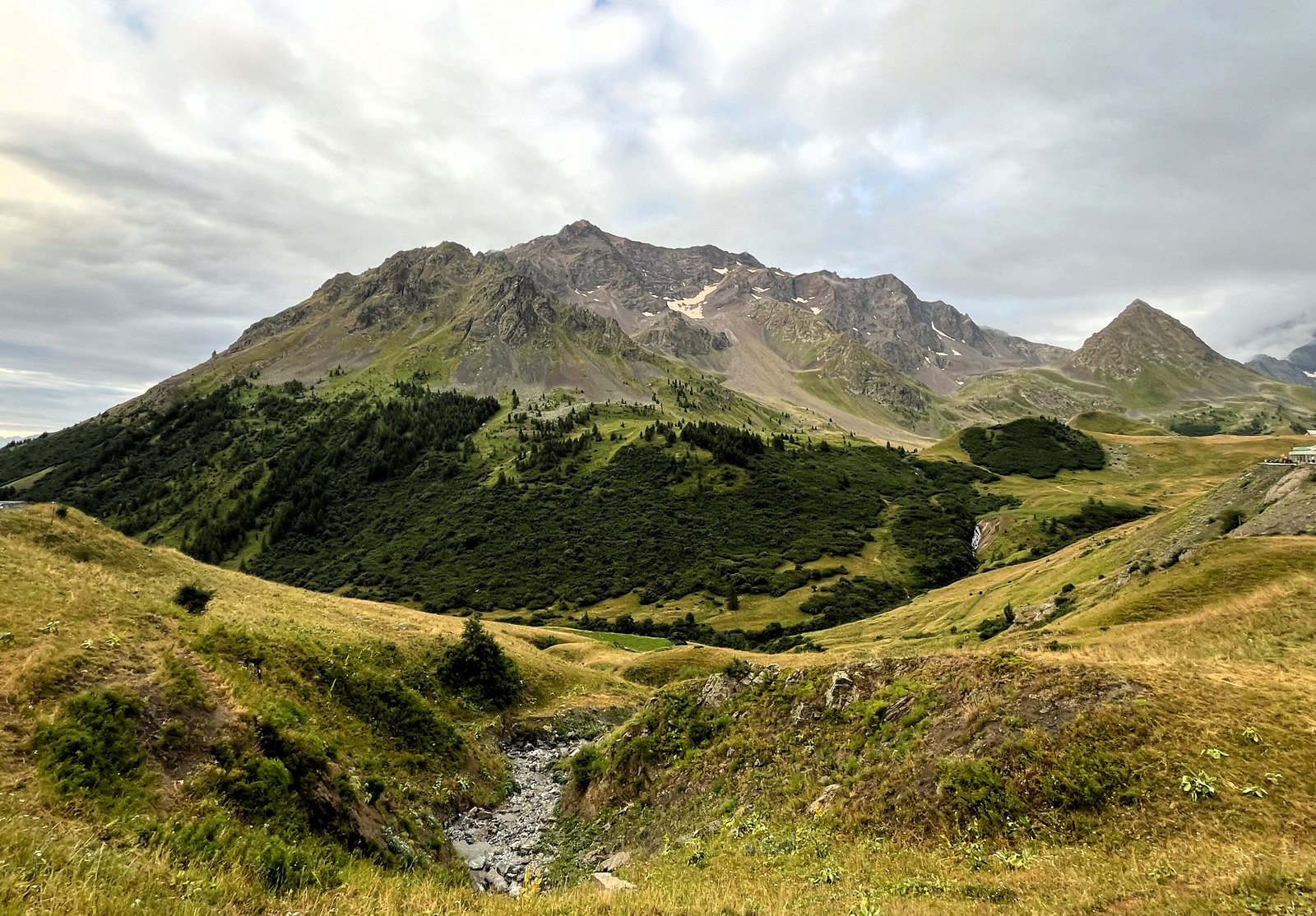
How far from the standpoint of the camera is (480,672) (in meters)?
38.1

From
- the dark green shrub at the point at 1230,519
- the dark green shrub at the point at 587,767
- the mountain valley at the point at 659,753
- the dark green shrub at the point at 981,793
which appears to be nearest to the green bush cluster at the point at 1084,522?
the mountain valley at the point at 659,753

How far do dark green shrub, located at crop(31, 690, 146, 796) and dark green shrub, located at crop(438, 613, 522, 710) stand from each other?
76.2ft

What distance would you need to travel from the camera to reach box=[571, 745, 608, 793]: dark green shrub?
26.0 meters

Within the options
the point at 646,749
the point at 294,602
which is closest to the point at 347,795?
the point at 646,749

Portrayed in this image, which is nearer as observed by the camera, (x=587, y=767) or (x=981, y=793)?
(x=981, y=793)

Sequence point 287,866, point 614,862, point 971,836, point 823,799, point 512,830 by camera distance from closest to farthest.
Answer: point 287,866 → point 971,836 → point 823,799 → point 614,862 → point 512,830

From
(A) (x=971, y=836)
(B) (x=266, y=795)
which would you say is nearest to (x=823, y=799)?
(A) (x=971, y=836)

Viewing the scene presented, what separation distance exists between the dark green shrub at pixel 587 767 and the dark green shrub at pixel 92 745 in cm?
1722

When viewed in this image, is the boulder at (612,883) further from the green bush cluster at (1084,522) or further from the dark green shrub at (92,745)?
the green bush cluster at (1084,522)

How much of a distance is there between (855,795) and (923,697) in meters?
4.29

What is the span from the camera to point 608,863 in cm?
1991

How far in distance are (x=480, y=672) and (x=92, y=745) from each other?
26.3m

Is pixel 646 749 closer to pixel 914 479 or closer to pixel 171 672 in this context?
pixel 171 672

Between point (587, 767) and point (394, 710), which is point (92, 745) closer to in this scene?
point (394, 710)
